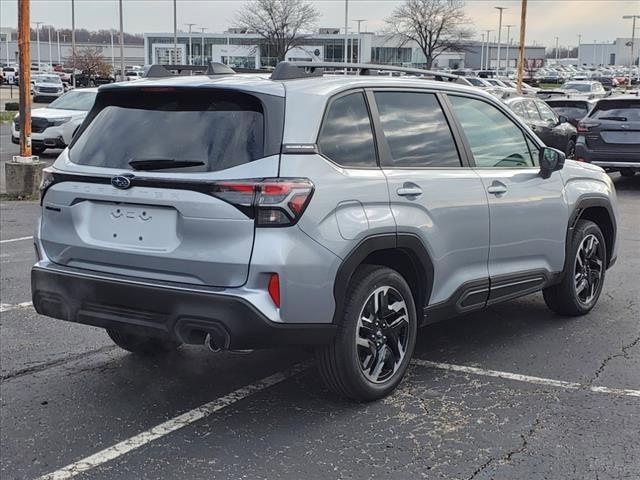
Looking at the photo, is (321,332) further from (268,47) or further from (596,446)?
(268,47)

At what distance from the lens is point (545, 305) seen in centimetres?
678

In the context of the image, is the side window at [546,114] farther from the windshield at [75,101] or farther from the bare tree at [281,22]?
the bare tree at [281,22]

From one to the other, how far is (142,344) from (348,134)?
2067 mm

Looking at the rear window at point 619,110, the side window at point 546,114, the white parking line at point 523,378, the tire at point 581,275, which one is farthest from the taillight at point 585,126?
the white parking line at point 523,378

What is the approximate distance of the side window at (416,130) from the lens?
187 inches

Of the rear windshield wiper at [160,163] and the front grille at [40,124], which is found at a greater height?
the rear windshield wiper at [160,163]

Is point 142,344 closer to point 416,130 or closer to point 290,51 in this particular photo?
point 416,130

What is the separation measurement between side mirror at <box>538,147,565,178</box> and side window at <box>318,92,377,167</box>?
5.48 feet

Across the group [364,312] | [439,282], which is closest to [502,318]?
[439,282]

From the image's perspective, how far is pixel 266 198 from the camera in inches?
154

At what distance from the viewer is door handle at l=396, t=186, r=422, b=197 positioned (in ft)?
15.0

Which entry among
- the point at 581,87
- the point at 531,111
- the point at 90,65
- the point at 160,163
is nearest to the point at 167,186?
the point at 160,163

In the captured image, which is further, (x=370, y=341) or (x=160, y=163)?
(x=370, y=341)

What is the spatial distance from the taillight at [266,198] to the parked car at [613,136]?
1163 centimetres
